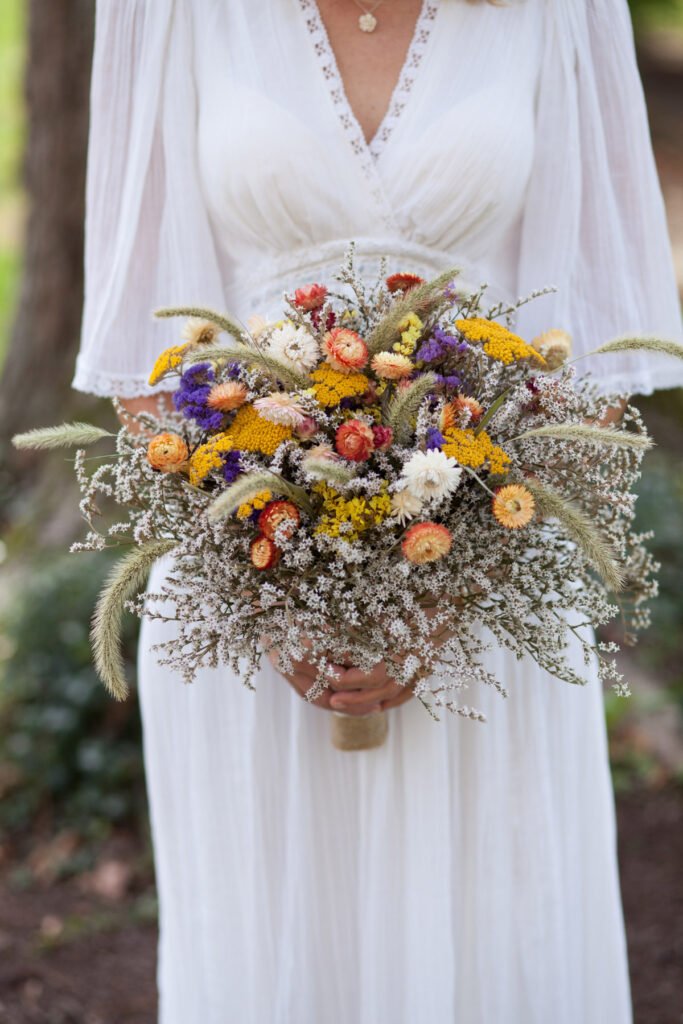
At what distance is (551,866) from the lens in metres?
2.07

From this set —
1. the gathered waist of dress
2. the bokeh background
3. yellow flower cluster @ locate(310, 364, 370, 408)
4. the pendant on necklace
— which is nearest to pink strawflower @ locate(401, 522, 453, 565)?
yellow flower cluster @ locate(310, 364, 370, 408)

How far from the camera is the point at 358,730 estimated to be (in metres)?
1.86

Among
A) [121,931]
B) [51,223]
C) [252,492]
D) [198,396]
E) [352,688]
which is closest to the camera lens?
[252,492]

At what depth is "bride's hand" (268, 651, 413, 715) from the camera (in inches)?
67.7

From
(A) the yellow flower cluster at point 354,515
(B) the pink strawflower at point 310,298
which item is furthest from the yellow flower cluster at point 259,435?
(B) the pink strawflower at point 310,298

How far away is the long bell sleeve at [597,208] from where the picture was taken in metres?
2.10

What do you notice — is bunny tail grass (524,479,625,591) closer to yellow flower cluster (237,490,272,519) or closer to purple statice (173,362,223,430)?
yellow flower cluster (237,490,272,519)

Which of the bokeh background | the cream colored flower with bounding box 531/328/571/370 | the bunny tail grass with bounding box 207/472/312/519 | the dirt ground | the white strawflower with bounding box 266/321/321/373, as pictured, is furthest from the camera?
the bokeh background

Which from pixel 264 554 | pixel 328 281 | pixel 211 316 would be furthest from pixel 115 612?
pixel 328 281

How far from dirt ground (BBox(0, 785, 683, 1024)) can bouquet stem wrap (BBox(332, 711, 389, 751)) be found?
1.73m

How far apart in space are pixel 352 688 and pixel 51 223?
13.4ft

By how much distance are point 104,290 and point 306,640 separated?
0.90 metres

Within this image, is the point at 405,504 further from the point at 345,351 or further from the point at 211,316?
the point at 211,316

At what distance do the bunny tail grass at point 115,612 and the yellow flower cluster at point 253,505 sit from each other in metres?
0.16
